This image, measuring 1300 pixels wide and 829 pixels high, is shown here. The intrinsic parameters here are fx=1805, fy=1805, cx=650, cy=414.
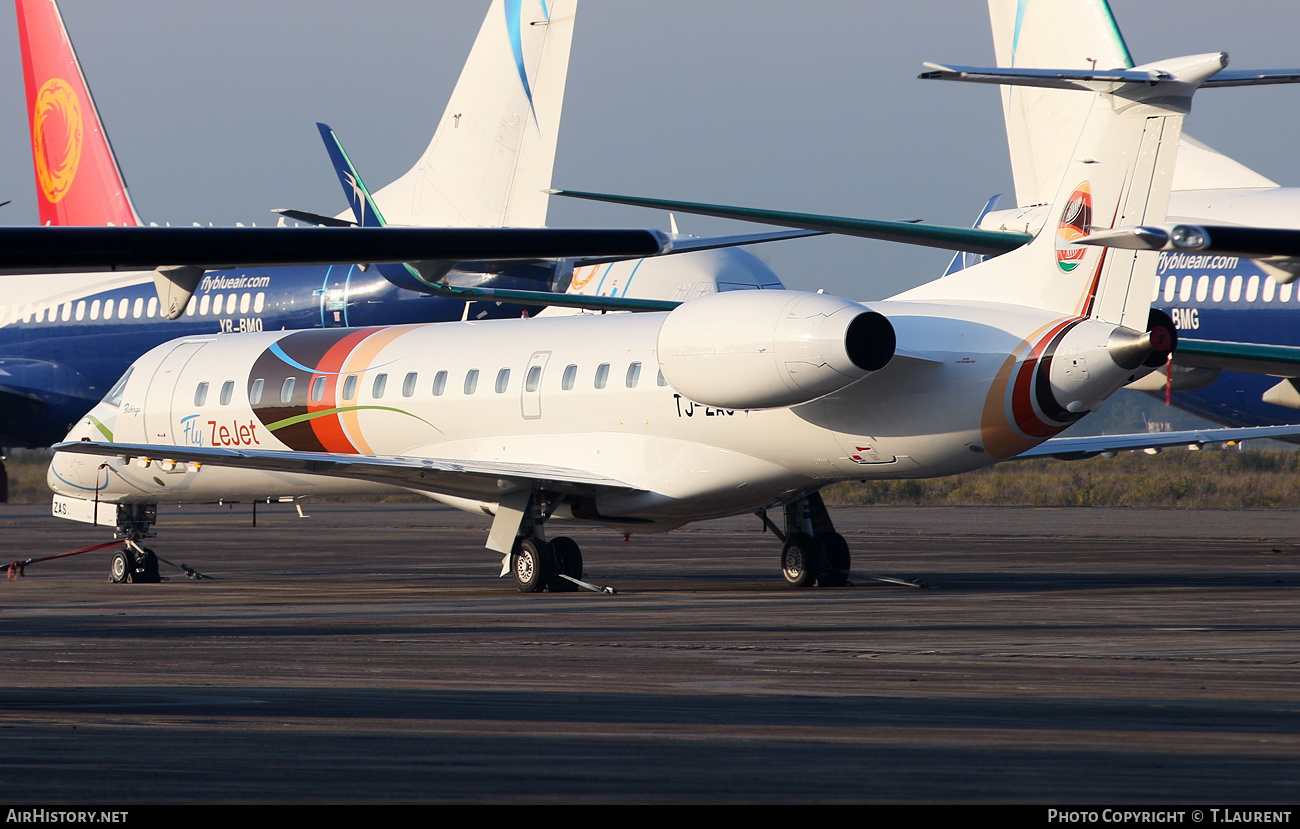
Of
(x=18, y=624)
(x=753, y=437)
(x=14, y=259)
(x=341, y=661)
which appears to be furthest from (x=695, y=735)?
(x=753, y=437)

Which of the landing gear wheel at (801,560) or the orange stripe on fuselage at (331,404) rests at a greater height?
the orange stripe on fuselage at (331,404)

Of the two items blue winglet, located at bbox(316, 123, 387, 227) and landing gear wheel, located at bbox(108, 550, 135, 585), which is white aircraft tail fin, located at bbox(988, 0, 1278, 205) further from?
landing gear wheel, located at bbox(108, 550, 135, 585)

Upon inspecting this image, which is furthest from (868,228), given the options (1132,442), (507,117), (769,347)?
(507,117)

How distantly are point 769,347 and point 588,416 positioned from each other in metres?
3.66

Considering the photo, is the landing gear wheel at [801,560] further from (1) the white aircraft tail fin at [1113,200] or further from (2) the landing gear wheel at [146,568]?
(2) the landing gear wheel at [146,568]

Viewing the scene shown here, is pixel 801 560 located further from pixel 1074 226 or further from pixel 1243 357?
pixel 1243 357

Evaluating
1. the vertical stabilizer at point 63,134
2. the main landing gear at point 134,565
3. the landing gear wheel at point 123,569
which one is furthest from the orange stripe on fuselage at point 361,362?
the vertical stabilizer at point 63,134

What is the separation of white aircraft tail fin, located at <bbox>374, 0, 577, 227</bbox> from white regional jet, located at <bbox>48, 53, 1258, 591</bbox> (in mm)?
9511

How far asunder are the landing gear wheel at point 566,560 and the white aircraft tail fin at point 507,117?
13354 millimetres

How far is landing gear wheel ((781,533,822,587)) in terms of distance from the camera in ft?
67.8

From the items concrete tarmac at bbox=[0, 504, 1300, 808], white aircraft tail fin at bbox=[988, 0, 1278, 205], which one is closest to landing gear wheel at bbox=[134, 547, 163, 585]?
concrete tarmac at bbox=[0, 504, 1300, 808]

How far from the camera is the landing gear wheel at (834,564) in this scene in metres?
20.6

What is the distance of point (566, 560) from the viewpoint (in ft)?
68.1

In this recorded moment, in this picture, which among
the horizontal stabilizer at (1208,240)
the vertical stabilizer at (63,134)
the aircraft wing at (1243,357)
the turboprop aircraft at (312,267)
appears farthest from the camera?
the vertical stabilizer at (63,134)
